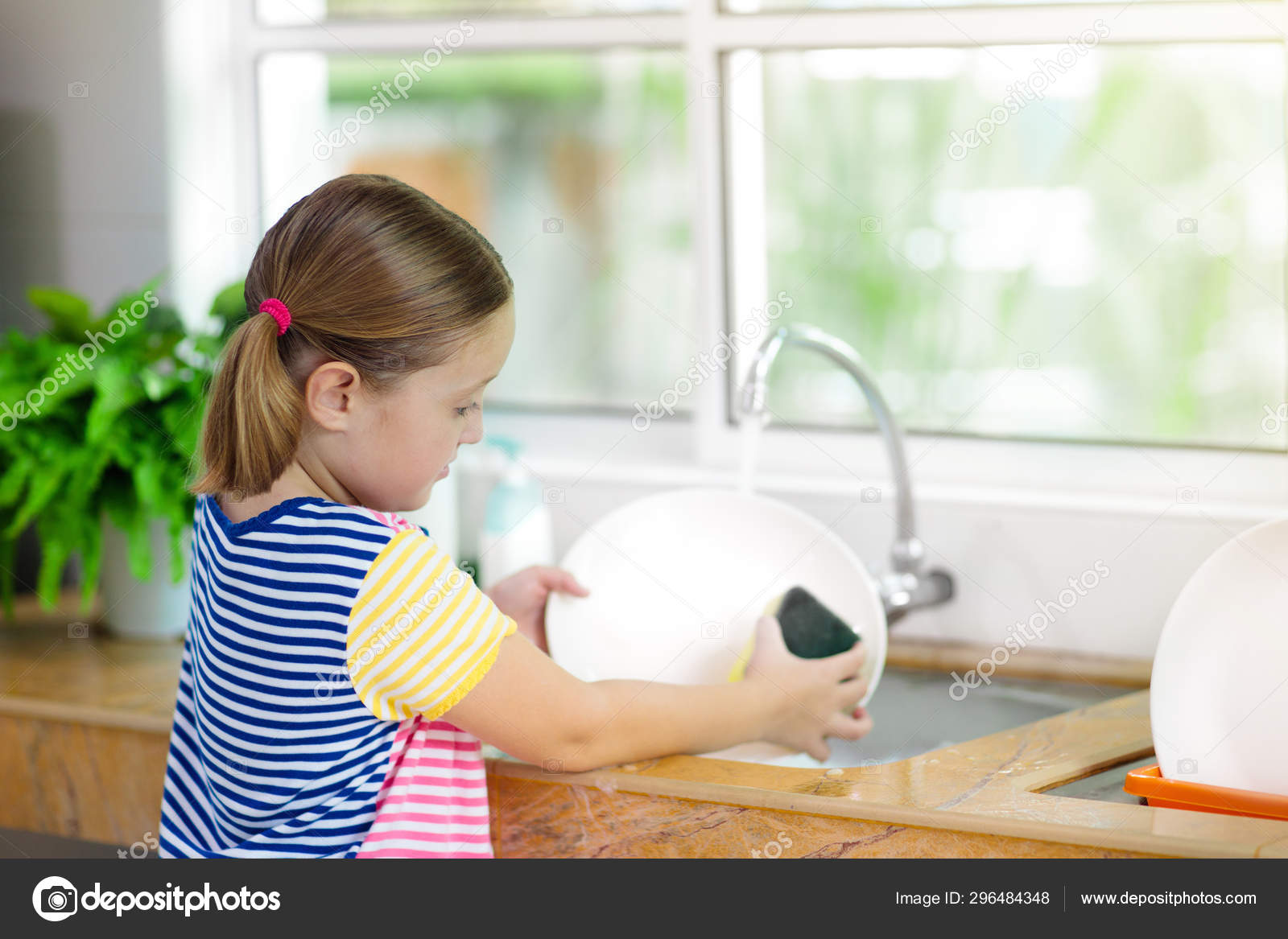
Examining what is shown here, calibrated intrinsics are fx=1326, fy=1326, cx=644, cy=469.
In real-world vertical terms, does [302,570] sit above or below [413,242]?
below

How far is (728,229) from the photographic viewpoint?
158cm

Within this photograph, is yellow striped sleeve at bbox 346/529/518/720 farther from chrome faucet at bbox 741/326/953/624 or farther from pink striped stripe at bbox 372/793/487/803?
chrome faucet at bbox 741/326/953/624

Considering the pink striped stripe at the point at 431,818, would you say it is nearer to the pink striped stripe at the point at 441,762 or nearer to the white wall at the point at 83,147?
the pink striped stripe at the point at 441,762

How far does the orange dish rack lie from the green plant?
38.4 inches

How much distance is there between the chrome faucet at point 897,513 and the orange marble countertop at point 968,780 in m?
0.15

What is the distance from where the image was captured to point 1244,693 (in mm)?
974

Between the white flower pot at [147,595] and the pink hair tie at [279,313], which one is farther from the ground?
the pink hair tie at [279,313]

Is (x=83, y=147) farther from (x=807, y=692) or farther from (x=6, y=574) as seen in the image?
(x=807, y=692)

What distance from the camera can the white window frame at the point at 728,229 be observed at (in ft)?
4.38

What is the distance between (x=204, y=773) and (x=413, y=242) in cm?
45
